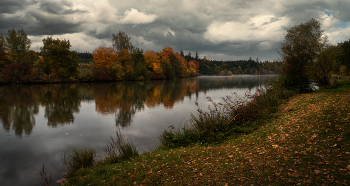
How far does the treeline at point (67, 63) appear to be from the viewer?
47281 mm

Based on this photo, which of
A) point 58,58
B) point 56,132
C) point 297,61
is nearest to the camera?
point 56,132

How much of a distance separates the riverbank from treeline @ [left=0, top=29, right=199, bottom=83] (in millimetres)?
52592

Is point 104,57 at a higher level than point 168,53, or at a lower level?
lower

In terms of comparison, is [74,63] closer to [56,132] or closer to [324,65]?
[56,132]

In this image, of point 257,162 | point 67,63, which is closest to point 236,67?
point 67,63

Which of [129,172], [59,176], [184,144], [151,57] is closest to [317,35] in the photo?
[184,144]

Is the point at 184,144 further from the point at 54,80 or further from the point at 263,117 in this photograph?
the point at 54,80

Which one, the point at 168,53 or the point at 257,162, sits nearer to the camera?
the point at 257,162

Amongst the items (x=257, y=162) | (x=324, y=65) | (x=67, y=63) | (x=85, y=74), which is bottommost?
(x=257, y=162)

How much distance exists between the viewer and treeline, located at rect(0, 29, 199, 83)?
4728cm

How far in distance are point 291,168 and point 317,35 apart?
83.2 feet

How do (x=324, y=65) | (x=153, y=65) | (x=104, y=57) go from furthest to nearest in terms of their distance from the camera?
(x=153, y=65), (x=104, y=57), (x=324, y=65)

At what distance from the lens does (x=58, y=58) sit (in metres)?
50.6

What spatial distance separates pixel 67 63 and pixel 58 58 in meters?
2.61
